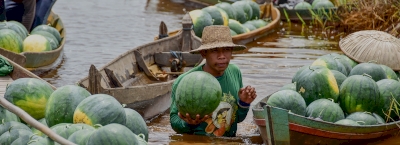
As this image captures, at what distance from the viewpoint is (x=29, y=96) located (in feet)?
19.1

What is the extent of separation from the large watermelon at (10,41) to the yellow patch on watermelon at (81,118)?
199 inches

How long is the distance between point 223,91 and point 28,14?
248 inches

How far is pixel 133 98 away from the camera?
7918 millimetres

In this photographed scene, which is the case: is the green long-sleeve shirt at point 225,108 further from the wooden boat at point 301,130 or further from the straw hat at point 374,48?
the straw hat at point 374,48

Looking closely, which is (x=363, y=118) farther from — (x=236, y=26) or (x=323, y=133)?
(x=236, y=26)

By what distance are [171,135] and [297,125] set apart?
1472 mm

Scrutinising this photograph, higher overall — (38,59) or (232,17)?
(38,59)

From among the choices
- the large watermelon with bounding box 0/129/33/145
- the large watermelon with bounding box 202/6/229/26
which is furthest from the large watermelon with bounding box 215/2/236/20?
the large watermelon with bounding box 0/129/33/145

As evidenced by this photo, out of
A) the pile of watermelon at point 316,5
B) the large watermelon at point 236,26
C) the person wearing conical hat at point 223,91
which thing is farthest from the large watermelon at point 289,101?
→ the pile of watermelon at point 316,5

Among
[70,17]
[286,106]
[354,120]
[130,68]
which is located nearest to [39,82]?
[286,106]

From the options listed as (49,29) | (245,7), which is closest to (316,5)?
(245,7)

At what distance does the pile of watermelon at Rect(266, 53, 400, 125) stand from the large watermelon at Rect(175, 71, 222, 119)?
71cm

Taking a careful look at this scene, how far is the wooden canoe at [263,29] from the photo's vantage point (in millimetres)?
13195

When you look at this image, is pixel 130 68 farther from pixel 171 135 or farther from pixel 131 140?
pixel 131 140
